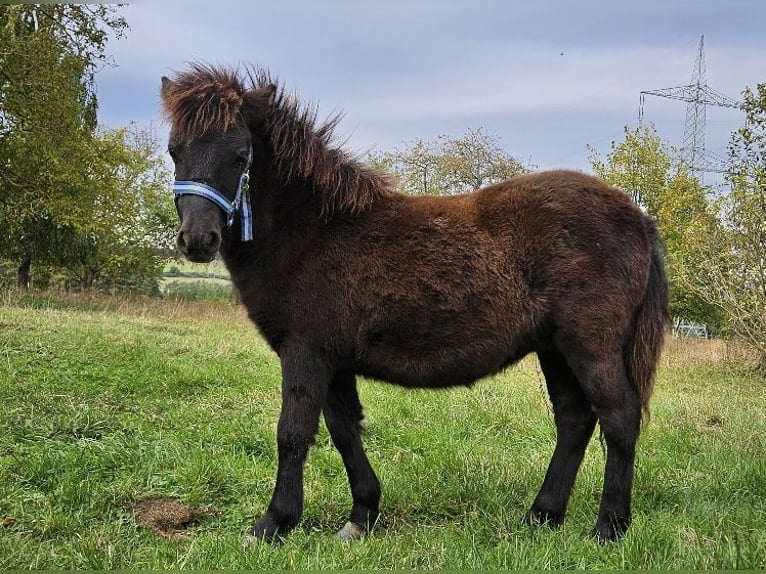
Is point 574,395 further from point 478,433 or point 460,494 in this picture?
point 478,433

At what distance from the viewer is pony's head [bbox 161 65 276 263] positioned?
123 inches

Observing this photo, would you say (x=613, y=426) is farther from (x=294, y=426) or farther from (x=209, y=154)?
(x=209, y=154)

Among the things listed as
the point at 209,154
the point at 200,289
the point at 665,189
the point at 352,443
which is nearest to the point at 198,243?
the point at 209,154

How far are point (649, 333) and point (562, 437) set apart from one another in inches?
32.9

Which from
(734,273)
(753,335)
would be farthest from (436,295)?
(753,335)

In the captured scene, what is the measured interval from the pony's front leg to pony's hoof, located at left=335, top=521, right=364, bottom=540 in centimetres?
27

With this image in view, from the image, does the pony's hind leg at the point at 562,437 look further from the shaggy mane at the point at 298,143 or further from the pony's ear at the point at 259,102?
the pony's ear at the point at 259,102

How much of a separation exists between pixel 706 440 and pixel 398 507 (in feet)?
9.75

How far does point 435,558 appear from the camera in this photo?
3061 mm

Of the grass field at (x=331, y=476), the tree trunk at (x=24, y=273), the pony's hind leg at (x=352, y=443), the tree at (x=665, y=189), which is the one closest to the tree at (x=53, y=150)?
the tree trunk at (x=24, y=273)

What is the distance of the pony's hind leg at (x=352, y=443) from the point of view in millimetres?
3742

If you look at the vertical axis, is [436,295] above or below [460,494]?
above

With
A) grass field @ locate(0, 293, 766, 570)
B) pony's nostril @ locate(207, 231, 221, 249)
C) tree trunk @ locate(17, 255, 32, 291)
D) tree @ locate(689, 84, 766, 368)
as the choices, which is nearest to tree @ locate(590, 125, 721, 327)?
tree @ locate(689, 84, 766, 368)

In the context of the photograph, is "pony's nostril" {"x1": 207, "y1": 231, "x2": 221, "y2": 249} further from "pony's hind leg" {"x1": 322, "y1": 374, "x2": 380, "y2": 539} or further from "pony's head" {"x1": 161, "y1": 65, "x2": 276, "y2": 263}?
"pony's hind leg" {"x1": 322, "y1": 374, "x2": 380, "y2": 539}
